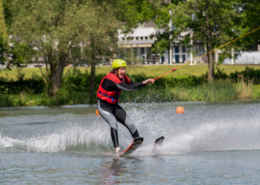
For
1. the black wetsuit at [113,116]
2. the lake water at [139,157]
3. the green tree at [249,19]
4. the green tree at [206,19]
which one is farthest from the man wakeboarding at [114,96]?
the green tree at [249,19]

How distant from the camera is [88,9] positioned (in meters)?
23.5

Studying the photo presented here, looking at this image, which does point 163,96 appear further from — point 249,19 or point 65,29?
point 249,19

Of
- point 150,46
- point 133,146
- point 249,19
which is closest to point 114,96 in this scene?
point 133,146

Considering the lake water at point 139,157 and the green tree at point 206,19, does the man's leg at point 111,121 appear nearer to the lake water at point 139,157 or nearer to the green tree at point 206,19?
the lake water at point 139,157

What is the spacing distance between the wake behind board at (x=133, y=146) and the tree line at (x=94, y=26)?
14355 millimetres

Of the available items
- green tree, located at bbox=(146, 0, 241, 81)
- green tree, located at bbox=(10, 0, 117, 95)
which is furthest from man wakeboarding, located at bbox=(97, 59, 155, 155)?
green tree, located at bbox=(146, 0, 241, 81)

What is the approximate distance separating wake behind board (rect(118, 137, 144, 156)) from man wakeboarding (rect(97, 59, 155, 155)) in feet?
0.21

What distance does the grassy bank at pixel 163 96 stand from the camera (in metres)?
24.2

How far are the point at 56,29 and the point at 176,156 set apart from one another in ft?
51.7

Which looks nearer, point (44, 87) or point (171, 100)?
point (171, 100)

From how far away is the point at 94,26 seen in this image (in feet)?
74.9

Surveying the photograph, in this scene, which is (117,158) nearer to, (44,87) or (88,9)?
(88,9)

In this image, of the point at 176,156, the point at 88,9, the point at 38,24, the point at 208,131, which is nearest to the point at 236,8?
the point at 88,9

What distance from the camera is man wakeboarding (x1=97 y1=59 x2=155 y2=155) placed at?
8859 millimetres
